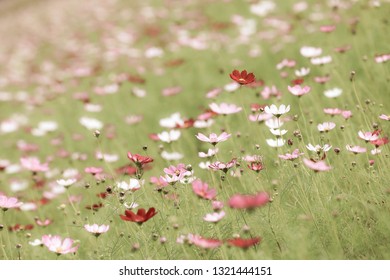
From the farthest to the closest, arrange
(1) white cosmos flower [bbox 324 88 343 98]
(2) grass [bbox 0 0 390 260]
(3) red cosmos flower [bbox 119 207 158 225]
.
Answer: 1. (1) white cosmos flower [bbox 324 88 343 98]
2. (2) grass [bbox 0 0 390 260]
3. (3) red cosmos flower [bbox 119 207 158 225]

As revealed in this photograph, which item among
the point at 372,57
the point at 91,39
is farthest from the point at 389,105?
the point at 91,39

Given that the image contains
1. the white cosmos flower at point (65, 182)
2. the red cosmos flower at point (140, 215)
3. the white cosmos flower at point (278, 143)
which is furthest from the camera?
the white cosmos flower at point (65, 182)

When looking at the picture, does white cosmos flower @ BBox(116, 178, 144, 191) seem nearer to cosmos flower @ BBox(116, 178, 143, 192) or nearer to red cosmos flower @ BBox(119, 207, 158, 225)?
cosmos flower @ BBox(116, 178, 143, 192)

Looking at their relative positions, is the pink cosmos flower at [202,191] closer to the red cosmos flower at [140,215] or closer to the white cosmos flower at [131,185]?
the red cosmos flower at [140,215]

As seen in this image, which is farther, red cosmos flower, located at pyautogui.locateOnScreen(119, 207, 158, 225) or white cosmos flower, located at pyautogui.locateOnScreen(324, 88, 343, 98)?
white cosmos flower, located at pyautogui.locateOnScreen(324, 88, 343, 98)

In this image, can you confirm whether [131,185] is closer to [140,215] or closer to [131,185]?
[131,185]

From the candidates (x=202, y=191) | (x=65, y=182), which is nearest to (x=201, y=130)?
(x=65, y=182)

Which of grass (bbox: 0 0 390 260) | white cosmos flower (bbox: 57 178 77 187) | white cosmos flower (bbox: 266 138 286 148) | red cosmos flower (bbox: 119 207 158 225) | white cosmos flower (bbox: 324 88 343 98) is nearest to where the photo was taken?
red cosmos flower (bbox: 119 207 158 225)

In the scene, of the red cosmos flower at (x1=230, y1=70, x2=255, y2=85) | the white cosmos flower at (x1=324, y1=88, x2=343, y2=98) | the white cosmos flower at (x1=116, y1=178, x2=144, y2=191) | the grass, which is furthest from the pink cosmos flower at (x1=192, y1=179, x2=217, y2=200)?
the white cosmos flower at (x1=324, y1=88, x2=343, y2=98)

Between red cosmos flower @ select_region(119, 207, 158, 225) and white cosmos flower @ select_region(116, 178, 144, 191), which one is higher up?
red cosmos flower @ select_region(119, 207, 158, 225)

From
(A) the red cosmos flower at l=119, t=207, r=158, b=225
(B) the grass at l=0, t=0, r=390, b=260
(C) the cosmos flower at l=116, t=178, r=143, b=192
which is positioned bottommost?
(B) the grass at l=0, t=0, r=390, b=260

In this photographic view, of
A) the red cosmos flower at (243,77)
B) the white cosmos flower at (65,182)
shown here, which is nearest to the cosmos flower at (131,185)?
the white cosmos flower at (65,182)
